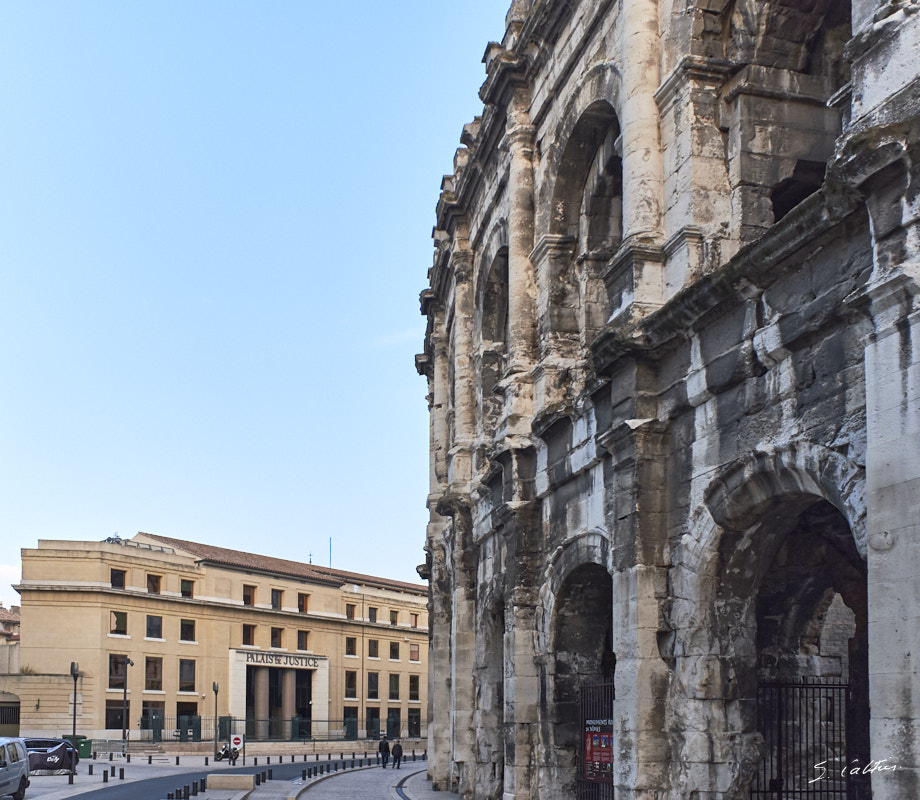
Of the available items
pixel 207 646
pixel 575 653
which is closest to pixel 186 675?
pixel 207 646

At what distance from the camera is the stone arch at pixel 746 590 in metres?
10.7

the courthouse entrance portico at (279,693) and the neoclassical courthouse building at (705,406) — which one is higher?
the neoclassical courthouse building at (705,406)

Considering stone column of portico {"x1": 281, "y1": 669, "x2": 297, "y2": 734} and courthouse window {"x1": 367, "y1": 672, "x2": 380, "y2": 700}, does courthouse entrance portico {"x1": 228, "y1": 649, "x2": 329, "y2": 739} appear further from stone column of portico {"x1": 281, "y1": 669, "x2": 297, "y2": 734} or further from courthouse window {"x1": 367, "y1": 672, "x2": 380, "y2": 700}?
courthouse window {"x1": 367, "y1": 672, "x2": 380, "y2": 700}

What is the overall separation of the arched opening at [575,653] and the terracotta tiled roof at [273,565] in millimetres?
45320

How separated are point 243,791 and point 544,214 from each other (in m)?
16.1

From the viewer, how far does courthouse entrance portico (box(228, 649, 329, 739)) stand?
5956 centimetres

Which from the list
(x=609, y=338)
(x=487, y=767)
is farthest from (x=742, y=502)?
(x=487, y=767)

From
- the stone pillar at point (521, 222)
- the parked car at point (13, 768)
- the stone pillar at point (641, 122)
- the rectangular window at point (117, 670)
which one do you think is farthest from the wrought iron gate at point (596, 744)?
the rectangular window at point (117, 670)

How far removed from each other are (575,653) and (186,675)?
147ft

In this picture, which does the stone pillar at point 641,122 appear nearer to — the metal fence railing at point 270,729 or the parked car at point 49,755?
the parked car at point 49,755

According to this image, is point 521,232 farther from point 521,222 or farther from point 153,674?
point 153,674

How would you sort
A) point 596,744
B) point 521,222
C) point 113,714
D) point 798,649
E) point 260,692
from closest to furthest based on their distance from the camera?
point 798,649
point 596,744
point 521,222
point 113,714
point 260,692

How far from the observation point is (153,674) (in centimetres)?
5597

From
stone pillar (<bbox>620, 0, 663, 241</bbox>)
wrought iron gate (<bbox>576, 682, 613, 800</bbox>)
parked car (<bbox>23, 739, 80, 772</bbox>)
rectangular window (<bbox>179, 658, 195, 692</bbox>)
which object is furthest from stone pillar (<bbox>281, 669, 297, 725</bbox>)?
stone pillar (<bbox>620, 0, 663, 241</bbox>)
